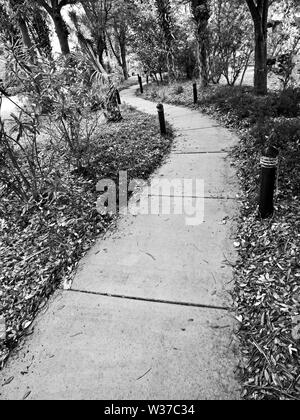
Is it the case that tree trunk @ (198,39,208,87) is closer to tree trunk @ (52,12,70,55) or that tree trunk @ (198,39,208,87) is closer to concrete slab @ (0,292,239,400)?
tree trunk @ (52,12,70,55)

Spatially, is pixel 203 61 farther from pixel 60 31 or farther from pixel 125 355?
pixel 125 355

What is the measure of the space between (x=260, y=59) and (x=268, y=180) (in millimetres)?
7552

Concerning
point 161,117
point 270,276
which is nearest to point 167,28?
point 161,117

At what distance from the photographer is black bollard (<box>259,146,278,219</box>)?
2.95 metres

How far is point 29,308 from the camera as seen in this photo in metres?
2.73

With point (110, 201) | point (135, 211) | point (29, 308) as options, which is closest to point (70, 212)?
point (110, 201)

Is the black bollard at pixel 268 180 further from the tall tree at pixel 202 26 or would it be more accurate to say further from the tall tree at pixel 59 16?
the tall tree at pixel 202 26

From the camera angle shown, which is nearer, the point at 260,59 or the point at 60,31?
the point at 60,31

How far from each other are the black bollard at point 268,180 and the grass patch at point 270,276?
0.13 m

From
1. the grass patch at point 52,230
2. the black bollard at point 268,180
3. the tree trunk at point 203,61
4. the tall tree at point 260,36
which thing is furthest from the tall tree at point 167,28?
the black bollard at point 268,180

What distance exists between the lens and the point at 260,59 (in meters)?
8.70

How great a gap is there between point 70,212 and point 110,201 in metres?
0.65

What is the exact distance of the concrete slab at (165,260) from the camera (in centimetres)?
269

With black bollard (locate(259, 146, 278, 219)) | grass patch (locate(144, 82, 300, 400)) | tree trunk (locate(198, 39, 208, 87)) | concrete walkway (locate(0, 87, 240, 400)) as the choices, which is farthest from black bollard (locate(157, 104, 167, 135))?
tree trunk (locate(198, 39, 208, 87))
